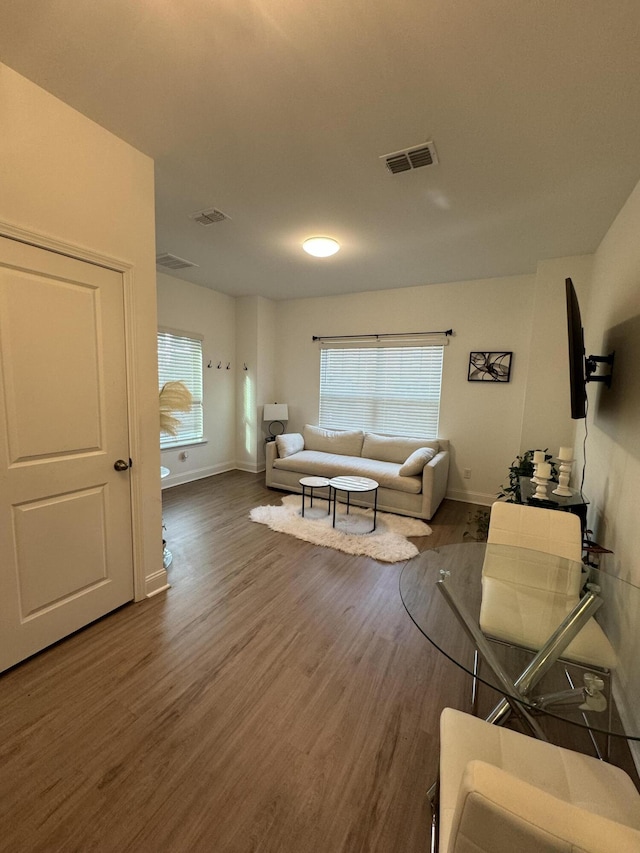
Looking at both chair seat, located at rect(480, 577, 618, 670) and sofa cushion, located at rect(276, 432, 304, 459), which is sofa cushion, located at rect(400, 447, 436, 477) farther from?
chair seat, located at rect(480, 577, 618, 670)

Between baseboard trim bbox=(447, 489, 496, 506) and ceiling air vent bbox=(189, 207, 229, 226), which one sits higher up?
ceiling air vent bbox=(189, 207, 229, 226)

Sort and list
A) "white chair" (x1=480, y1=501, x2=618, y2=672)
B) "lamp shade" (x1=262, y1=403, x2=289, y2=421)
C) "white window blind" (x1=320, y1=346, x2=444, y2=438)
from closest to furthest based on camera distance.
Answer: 1. "white chair" (x1=480, y1=501, x2=618, y2=672)
2. "white window blind" (x1=320, y1=346, x2=444, y2=438)
3. "lamp shade" (x1=262, y1=403, x2=289, y2=421)

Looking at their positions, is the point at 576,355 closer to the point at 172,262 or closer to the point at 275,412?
the point at 172,262

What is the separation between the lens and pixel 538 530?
1846 mm

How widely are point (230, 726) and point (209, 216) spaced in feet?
10.7

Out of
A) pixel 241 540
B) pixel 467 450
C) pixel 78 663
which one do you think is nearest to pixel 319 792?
pixel 78 663

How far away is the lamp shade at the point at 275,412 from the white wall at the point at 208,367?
616 millimetres

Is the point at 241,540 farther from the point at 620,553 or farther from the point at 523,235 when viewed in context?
the point at 523,235

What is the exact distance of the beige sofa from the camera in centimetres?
382

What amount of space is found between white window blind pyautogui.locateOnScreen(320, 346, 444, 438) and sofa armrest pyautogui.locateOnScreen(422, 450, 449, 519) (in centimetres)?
78

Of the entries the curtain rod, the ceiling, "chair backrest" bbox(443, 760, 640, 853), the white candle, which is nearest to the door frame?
the ceiling

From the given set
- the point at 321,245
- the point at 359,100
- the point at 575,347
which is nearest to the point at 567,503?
the point at 575,347

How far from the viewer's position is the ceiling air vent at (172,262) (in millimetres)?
3734

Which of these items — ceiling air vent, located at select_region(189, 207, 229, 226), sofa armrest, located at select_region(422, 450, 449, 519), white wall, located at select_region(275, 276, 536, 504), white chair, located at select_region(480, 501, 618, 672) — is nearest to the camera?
white chair, located at select_region(480, 501, 618, 672)
